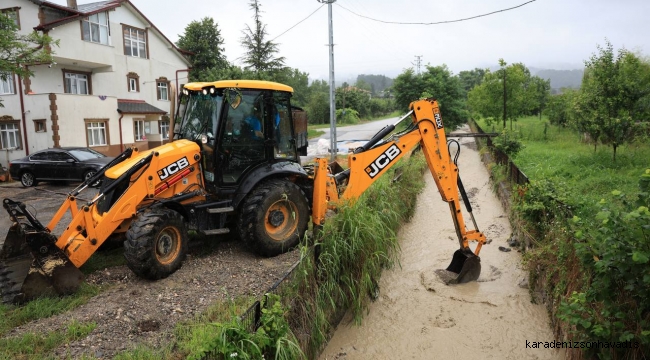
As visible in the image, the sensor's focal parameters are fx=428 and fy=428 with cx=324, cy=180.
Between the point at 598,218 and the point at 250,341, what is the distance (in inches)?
123

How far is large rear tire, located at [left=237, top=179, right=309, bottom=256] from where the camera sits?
603cm

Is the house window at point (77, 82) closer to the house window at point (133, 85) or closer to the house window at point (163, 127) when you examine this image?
the house window at point (133, 85)

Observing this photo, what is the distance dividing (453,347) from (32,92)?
66.3ft

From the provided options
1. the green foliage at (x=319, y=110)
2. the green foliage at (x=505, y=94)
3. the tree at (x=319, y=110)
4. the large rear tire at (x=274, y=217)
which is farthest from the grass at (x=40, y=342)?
the green foliage at (x=319, y=110)

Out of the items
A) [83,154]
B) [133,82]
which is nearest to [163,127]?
[133,82]

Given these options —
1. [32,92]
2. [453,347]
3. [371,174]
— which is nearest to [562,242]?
[453,347]

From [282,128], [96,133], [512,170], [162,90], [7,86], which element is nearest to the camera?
[282,128]

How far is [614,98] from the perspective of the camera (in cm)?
1198

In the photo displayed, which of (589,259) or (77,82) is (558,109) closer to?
(589,259)

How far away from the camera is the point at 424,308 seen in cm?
617

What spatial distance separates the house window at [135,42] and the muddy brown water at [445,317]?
21.0 meters

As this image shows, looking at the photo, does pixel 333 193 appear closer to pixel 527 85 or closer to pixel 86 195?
pixel 86 195

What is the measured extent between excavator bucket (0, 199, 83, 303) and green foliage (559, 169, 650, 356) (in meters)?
5.36

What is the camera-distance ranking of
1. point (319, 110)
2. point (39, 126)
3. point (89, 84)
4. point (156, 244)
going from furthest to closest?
1. point (319, 110)
2. point (89, 84)
3. point (39, 126)
4. point (156, 244)
